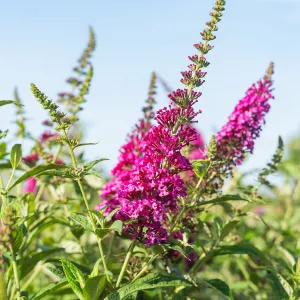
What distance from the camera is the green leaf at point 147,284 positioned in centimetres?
228

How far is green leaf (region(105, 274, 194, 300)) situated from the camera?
7.48 ft

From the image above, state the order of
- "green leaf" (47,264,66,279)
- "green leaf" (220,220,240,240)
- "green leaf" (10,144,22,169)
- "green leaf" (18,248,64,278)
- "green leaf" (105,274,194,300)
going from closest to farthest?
"green leaf" (105,274,194,300) → "green leaf" (47,264,66,279) → "green leaf" (10,144,22,169) → "green leaf" (220,220,240,240) → "green leaf" (18,248,64,278)

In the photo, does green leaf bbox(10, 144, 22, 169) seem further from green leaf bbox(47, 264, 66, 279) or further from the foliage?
green leaf bbox(47, 264, 66, 279)

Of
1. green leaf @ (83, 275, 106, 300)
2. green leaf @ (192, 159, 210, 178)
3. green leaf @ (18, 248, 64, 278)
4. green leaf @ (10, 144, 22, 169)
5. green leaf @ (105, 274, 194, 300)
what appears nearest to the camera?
green leaf @ (83, 275, 106, 300)

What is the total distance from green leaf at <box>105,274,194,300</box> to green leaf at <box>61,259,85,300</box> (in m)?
0.13

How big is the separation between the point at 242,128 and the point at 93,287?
1.29 metres

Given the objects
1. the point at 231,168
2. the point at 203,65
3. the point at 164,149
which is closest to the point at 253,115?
the point at 231,168

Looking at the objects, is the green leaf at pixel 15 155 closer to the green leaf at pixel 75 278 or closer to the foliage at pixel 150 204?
the foliage at pixel 150 204

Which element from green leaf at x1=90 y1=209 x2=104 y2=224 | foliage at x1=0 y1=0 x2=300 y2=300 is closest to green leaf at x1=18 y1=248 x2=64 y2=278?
foliage at x1=0 y1=0 x2=300 y2=300

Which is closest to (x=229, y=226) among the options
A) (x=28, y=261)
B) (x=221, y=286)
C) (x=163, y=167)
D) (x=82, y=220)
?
(x=221, y=286)

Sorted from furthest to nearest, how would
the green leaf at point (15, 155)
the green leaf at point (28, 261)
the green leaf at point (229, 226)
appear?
the green leaf at point (28, 261)
the green leaf at point (229, 226)
the green leaf at point (15, 155)

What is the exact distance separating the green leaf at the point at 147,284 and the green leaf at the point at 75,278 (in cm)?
13

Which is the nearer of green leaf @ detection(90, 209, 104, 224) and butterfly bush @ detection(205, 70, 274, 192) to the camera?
green leaf @ detection(90, 209, 104, 224)

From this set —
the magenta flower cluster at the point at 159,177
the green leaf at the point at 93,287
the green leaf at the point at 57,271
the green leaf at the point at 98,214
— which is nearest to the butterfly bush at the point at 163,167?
the magenta flower cluster at the point at 159,177
